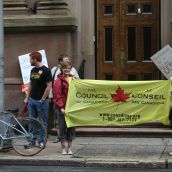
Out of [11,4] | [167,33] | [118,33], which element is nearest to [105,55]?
[118,33]

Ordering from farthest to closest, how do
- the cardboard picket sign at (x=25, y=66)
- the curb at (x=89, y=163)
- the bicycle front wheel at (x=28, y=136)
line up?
the cardboard picket sign at (x=25, y=66), the bicycle front wheel at (x=28, y=136), the curb at (x=89, y=163)

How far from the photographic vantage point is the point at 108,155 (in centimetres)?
1176

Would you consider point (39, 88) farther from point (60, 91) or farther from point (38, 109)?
point (60, 91)

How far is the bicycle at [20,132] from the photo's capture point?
38.7ft

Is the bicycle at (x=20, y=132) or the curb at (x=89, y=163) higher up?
the bicycle at (x=20, y=132)

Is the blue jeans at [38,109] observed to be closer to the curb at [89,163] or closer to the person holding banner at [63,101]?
the person holding banner at [63,101]

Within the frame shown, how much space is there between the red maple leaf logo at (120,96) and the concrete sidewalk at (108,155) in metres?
1.05

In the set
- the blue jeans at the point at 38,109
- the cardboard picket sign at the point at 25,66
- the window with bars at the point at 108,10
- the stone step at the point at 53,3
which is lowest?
the blue jeans at the point at 38,109

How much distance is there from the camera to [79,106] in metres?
12.1

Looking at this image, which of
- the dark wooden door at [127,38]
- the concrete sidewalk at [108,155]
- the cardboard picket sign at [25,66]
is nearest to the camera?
the concrete sidewalk at [108,155]

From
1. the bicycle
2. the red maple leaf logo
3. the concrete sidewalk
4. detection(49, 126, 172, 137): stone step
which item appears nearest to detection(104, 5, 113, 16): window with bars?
detection(49, 126, 172, 137): stone step

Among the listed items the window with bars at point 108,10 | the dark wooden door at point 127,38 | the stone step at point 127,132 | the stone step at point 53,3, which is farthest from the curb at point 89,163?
the window with bars at point 108,10

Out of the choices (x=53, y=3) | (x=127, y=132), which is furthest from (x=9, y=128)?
(x=53, y=3)

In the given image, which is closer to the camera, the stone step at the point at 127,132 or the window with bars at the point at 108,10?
the stone step at the point at 127,132
